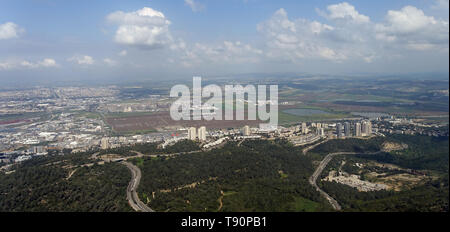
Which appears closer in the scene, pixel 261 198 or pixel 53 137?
pixel 261 198

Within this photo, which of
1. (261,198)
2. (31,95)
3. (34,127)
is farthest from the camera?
(31,95)

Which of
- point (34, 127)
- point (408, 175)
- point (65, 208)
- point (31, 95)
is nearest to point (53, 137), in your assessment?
point (34, 127)

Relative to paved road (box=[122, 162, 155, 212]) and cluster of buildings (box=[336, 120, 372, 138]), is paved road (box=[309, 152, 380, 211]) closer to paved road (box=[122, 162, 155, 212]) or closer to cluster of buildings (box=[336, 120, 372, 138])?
cluster of buildings (box=[336, 120, 372, 138])

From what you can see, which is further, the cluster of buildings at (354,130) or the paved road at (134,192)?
the cluster of buildings at (354,130)

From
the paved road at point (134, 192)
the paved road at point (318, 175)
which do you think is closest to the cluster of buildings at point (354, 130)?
the paved road at point (318, 175)

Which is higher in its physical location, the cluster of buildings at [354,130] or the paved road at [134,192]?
the cluster of buildings at [354,130]

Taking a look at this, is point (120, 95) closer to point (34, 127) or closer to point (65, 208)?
point (34, 127)

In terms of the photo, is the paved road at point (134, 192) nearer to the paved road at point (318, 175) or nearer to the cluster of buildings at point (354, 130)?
the paved road at point (318, 175)

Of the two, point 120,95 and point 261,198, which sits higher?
point 120,95

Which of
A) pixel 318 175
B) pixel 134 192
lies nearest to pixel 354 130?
pixel 318 175
